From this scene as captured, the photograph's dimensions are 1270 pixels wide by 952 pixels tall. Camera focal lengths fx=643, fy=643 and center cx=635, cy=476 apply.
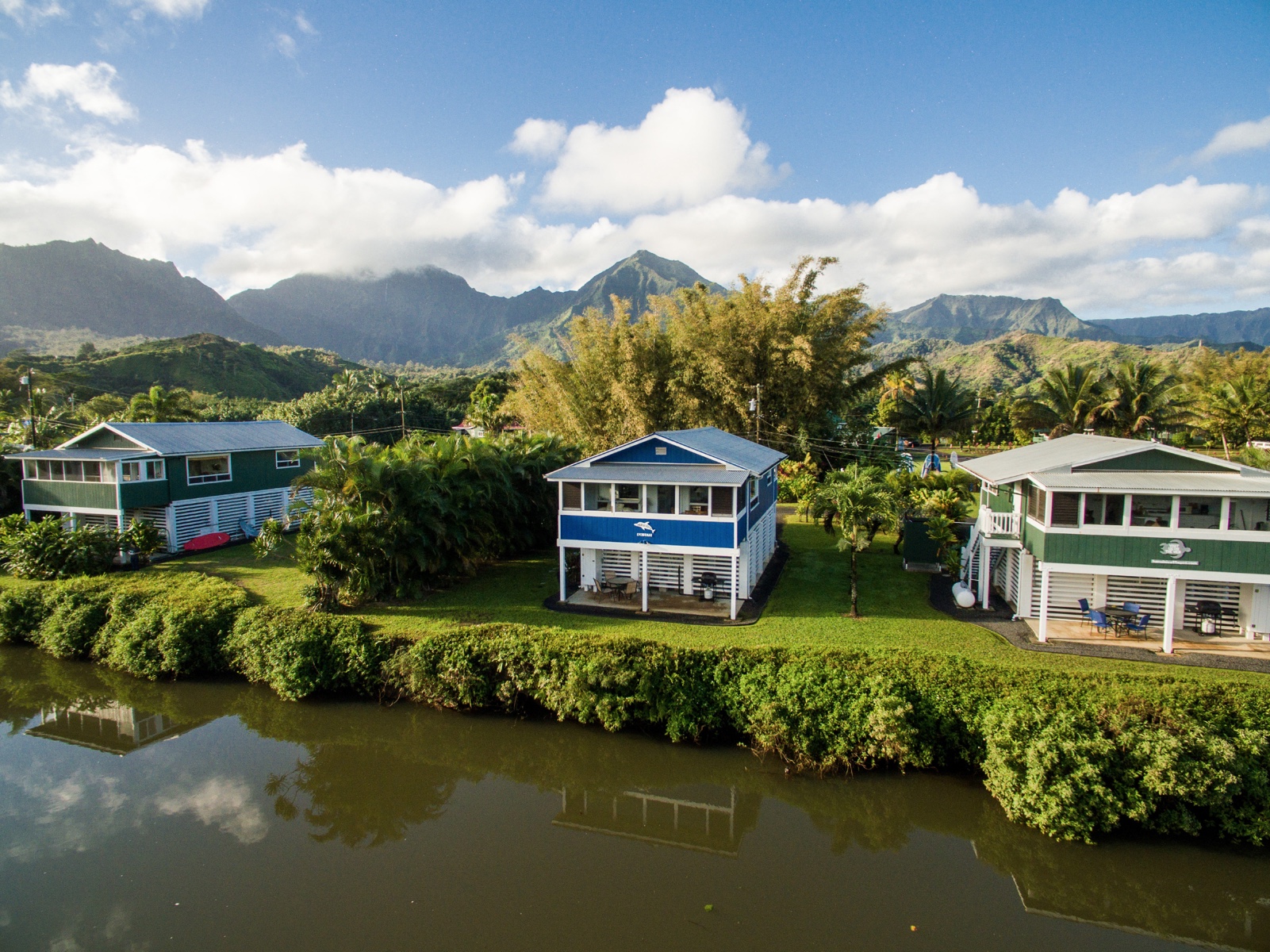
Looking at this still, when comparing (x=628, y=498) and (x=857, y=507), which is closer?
(x=857, y=507)

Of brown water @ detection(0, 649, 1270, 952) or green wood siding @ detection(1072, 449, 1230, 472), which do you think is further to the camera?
green wood siding @ detection(1072, 449, 1230, 472)

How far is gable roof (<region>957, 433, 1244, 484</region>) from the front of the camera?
1380 centimetres

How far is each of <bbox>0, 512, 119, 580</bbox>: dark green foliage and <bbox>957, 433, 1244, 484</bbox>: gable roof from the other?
86.1 feet

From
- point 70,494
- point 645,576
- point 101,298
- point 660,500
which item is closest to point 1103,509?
point 660,500

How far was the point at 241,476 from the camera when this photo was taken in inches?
1033

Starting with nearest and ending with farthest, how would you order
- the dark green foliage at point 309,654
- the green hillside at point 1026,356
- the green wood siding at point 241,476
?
the dark green foliage at point 309,654, the green wood siding at point 241,476, the green hillside at point 1026,356

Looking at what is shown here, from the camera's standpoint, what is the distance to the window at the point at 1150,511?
1388 cm

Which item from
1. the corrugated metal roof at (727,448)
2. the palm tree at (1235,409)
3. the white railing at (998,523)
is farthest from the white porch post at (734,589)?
the palm tree at (1235,409)

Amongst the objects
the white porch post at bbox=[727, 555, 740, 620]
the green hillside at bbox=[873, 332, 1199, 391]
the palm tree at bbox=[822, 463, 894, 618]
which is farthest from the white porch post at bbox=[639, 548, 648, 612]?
the green hillside at bbox=[873, 332, 1199, 391]

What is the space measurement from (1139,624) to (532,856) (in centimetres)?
1385

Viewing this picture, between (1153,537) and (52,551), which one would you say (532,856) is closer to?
(1153,537)

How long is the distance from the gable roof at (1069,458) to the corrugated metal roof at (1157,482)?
0.16 metres

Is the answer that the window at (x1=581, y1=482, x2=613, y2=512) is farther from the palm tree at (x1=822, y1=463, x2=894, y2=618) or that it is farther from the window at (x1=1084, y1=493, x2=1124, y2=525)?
the window at (x1=1084, y1=493, x2=1124, y2=525)

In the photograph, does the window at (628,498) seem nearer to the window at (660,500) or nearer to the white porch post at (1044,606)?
the window at (660,500)
